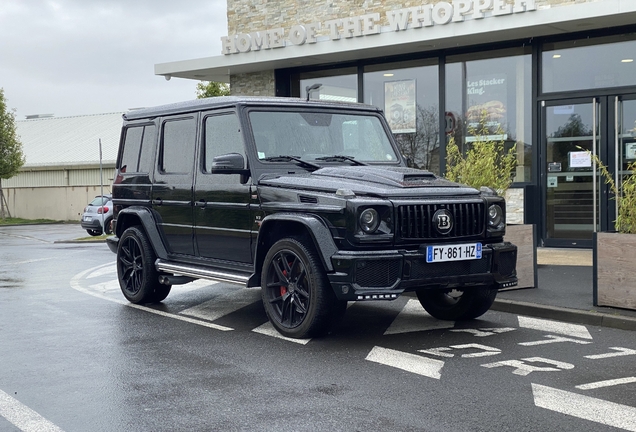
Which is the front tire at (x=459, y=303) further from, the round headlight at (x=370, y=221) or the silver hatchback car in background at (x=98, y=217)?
the silver hatchback car in background at (x=98, y=217)

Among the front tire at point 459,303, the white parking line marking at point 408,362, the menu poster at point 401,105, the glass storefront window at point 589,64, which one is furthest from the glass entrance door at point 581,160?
the white parking line marking at point 408,362

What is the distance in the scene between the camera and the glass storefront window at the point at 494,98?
14.8 metres

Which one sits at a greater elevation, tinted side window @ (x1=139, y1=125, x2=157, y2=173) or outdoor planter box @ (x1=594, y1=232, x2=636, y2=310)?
tinted side window @ (x1=139, y1=125, x2=157, y2=173)

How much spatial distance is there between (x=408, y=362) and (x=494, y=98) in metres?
10.00

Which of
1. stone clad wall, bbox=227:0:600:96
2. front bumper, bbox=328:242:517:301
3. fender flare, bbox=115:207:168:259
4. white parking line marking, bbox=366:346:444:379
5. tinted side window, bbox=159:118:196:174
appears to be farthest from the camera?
stone clad wall, bbox=227:0:600:96

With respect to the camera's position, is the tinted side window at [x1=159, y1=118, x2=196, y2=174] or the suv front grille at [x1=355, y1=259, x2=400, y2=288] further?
the tinted side window at [x1=159, y1=118, x2=196, y2=174]

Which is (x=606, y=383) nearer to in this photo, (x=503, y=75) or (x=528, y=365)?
(x=528, y=365)

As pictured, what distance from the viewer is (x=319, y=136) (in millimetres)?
8148

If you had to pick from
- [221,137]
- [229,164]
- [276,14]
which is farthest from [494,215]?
[276,14]

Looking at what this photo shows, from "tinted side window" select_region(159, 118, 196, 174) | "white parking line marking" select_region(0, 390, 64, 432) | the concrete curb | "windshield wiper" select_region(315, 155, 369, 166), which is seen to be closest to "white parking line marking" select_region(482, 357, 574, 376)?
the concrete curb

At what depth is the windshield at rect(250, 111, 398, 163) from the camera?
7.92 m

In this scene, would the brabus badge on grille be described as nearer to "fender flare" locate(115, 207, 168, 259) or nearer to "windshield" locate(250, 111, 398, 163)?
"windshield" locate(250, 111, 398, 163)

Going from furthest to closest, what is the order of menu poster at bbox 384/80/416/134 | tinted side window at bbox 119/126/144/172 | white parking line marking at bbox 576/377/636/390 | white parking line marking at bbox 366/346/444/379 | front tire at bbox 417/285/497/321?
menu poster at bbox 384/80/416/134, tinted side window at bbox 119/126/144/172, front tire at bbox 417/285/497/321, white parking line marking at bbox 366/346/444/379, white parking line marking at bbox 576/377/636/390

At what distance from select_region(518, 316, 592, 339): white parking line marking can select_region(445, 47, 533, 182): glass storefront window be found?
692 centimetres
